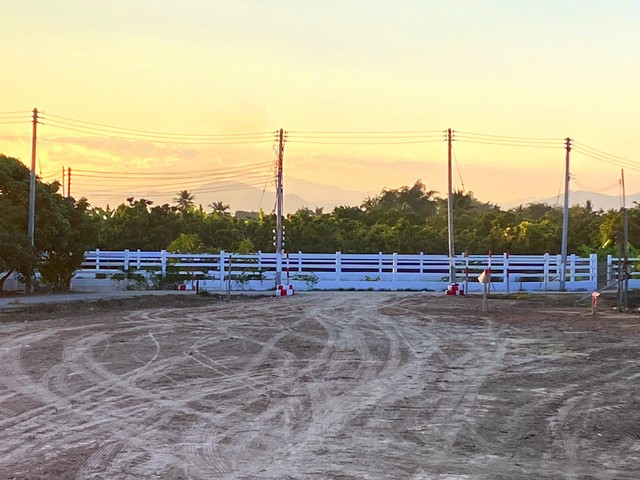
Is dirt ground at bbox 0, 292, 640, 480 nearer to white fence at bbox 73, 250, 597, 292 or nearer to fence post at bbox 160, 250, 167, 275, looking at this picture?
white fence at bbox 73, 250, 597, 292

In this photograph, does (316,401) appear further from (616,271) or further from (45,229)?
(616,271)

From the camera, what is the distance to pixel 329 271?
39281 millimetres

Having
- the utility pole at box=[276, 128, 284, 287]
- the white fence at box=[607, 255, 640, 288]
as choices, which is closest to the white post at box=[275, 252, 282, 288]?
the utility pole at box=[276, 128, 284, 287]

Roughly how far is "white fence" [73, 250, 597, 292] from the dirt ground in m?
16.9

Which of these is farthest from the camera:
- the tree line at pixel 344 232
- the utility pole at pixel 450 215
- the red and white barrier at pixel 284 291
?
the tree line at pixel 344 232

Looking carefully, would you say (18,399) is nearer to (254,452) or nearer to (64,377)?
(64,377)

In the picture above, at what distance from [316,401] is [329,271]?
29990 millimetres

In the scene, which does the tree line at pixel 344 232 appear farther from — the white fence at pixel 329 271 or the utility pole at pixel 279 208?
the utility pole at pixel 279 208

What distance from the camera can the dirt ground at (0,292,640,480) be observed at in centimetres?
665

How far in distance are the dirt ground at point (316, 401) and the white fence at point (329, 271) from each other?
16920mm

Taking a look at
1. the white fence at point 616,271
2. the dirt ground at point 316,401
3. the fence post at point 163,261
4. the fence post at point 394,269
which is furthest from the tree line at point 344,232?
the dirt ground at point 316,401

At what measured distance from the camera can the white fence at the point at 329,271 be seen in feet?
115

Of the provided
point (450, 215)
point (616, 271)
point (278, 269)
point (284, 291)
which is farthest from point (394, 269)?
point (616, 271)

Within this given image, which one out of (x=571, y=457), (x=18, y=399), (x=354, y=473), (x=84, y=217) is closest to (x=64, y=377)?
(x=18, y=399)
